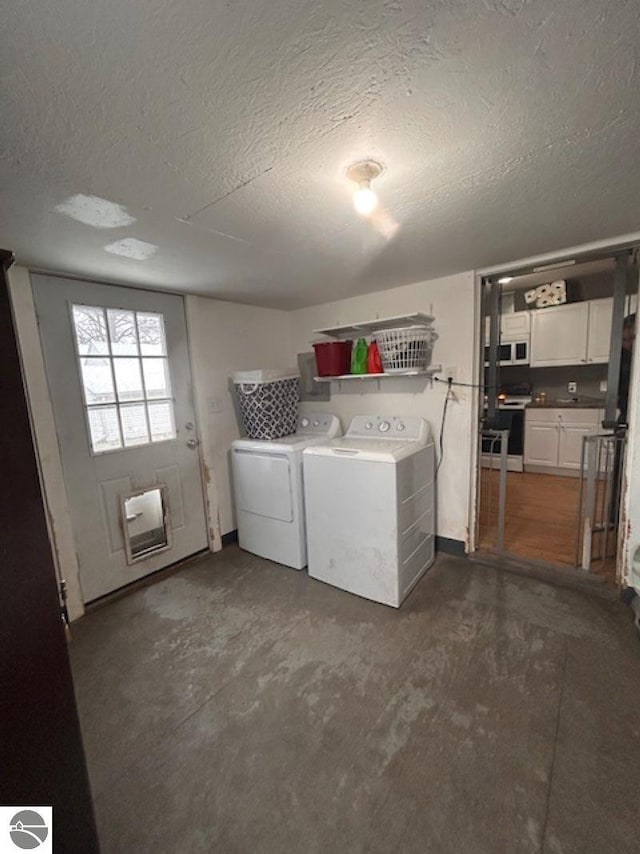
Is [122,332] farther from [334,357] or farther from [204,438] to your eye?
[334,357]

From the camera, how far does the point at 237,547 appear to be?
2.97 metres

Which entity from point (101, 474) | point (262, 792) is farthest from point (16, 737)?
point (101, 474)

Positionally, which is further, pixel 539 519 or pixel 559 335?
pixel 559 335

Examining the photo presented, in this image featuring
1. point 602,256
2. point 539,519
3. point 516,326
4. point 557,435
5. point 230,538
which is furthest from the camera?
point 516,326

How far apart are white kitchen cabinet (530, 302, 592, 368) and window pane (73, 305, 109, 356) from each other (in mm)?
4642

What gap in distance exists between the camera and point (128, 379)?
7.86 feet

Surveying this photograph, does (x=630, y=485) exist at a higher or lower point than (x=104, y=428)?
lower

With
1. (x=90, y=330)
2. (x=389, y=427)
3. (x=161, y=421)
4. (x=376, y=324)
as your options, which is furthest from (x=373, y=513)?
(x=90, y=330)

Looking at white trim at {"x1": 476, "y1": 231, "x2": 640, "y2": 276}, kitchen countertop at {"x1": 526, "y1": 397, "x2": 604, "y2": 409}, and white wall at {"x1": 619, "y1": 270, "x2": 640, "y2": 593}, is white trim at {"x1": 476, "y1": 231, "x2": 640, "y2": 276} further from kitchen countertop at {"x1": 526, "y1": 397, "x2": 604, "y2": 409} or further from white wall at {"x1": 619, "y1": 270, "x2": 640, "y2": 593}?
kitchen countertop at {"x1": 526, "y1": 397, "x2": 604, "y2": 409}

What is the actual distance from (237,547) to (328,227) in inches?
98.3

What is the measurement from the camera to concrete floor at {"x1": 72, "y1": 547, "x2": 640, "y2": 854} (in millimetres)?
1085

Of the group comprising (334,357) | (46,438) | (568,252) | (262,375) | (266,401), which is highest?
(568,252)

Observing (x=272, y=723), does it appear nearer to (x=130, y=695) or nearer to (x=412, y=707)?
(x=412, y=707)

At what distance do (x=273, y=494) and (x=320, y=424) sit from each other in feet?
2.55
